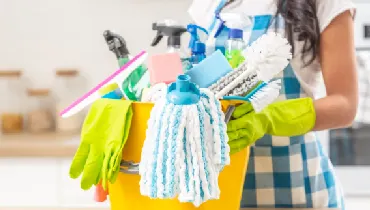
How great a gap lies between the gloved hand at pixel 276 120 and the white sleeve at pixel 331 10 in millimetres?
240

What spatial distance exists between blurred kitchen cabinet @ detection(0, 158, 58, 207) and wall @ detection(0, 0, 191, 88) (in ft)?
1.60

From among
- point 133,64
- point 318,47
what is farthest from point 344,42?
point 133,64

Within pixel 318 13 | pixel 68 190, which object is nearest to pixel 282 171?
pixel 318 13

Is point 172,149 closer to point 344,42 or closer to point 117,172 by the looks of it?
point 117,172

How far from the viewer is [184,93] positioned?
22.8 inches

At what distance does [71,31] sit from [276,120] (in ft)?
4.92

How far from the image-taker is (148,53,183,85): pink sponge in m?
0.65

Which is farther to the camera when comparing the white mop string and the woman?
the woman


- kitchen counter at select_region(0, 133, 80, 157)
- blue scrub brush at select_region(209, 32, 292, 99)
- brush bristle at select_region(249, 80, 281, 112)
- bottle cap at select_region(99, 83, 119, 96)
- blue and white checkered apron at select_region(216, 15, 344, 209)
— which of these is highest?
blue scrub brush at select_region(209, 32, 292, 99)

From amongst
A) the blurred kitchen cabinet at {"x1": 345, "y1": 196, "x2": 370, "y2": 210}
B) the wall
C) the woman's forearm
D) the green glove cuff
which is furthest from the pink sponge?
the wall

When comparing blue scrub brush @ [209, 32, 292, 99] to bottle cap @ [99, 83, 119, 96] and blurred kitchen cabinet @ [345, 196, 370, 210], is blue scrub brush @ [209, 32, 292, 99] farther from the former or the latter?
blurred kitchen cabinet @ [345, 196, 370, 210]

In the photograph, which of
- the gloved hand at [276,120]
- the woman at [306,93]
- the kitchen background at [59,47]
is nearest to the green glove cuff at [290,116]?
the gloved hand at [276,120]

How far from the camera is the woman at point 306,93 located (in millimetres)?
931

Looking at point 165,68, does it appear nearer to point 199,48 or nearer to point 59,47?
point 199,48
